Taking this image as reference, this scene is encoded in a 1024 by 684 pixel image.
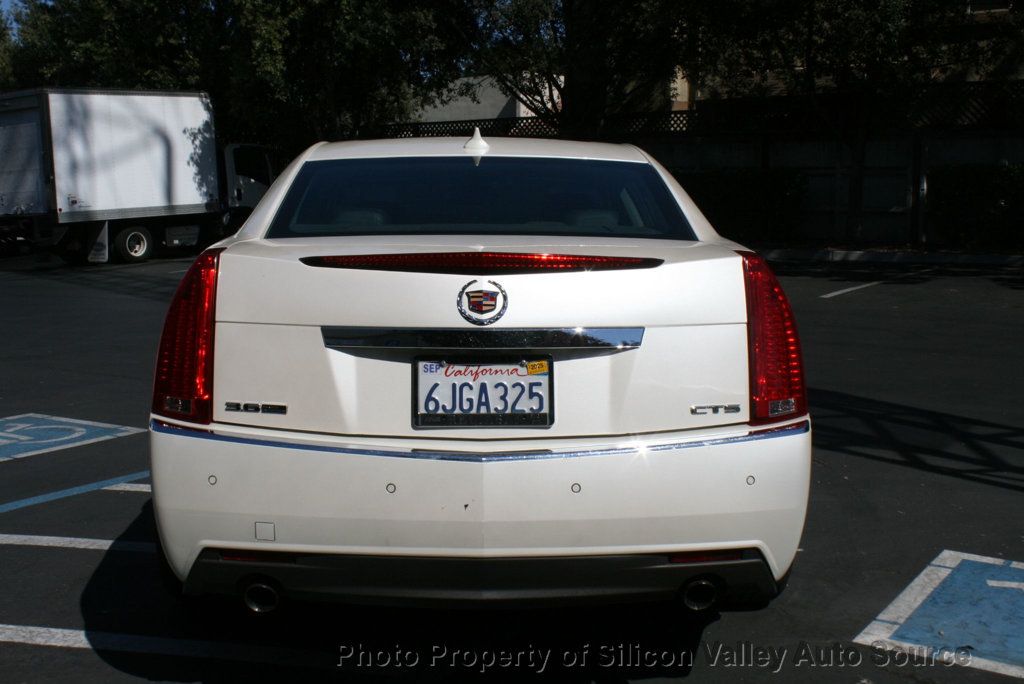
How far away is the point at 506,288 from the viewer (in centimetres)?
320

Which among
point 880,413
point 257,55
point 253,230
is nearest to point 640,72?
point 257,55

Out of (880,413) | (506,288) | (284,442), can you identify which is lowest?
(880,413)

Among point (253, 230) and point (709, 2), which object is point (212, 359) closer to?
point (253, 230)

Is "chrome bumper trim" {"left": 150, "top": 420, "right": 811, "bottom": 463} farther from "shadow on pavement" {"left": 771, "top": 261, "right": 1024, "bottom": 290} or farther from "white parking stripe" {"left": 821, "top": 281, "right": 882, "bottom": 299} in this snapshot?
"shadow on pavement" {"left": 771, "top": 261, "right": 1024, "bottom": 290}

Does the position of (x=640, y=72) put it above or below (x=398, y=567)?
above

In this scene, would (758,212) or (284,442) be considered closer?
(284,442)

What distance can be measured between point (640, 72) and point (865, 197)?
5.20 metres

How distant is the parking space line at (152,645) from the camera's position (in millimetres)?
3842

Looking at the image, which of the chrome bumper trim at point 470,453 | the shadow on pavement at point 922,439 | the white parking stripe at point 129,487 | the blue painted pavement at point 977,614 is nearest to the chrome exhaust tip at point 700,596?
the chrome bumper trim at point 470,453

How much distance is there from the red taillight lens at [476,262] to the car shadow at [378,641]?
4.04 feet

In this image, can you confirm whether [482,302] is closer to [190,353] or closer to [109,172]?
[190,353]

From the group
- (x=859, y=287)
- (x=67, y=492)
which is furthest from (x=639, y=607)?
(x=859, y=287)

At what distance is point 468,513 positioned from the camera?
123 inches

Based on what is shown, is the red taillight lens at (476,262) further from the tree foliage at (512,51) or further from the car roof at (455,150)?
the tree foliage at (512,51)
